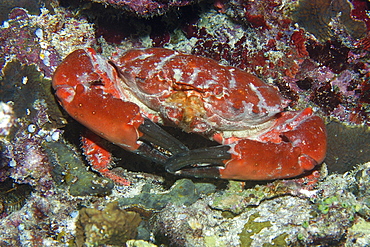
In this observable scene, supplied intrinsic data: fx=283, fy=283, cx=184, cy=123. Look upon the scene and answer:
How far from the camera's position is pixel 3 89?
9.50 feet

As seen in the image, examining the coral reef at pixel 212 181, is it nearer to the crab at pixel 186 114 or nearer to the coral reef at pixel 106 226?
the coral reef at pixel 106 226

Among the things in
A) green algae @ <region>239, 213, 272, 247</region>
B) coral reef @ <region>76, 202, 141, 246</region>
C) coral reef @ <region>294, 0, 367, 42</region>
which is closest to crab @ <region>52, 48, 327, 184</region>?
green algae @ <region>239, 213, 272, 247</region>

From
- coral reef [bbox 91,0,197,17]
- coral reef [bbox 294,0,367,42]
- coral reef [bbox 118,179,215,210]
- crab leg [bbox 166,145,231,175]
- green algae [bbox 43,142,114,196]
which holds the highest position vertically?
coral reef [bbox 294,0,367,42]

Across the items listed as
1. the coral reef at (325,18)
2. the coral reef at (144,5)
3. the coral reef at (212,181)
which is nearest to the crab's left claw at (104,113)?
the coral reef at (212,181)

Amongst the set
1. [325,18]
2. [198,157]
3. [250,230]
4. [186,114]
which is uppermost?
[325,18]

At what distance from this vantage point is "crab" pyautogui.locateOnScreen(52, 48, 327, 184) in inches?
106

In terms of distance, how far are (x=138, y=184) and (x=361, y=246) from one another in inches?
90.7

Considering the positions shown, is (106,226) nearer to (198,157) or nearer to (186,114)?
(198,157)

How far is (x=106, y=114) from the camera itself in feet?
8.85

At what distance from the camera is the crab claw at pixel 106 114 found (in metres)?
2.69

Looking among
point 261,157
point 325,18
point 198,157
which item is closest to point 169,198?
point 198,157

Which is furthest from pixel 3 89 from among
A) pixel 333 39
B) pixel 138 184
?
pixel 333 39

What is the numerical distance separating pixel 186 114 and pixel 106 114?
31.5 inches

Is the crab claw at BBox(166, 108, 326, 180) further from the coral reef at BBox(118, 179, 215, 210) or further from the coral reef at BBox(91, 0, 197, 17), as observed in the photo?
the coral reef at BBox(91, 0, 197, 17)
